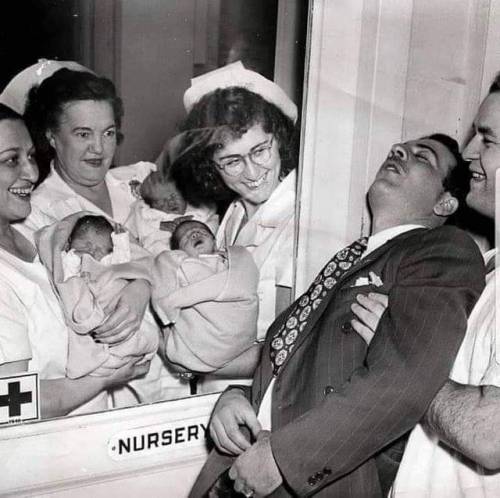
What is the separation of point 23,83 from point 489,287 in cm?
87

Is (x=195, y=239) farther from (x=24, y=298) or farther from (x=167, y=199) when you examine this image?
(x=24, y=298)

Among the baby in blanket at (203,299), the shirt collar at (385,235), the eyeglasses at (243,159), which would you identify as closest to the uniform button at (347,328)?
the shirt collar at (385,235)

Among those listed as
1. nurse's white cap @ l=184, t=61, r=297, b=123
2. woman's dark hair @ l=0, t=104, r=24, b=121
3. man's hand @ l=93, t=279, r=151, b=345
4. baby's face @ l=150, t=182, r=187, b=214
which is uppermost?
nurse's white cap @ l=184, t=61, r=297, b=123

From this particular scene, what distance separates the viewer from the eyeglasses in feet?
5.46

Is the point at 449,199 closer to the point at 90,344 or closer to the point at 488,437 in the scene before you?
the point at 488,437

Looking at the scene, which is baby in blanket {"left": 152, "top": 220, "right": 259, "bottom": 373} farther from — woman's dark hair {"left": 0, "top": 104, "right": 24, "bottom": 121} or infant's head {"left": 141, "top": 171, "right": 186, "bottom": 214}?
woman's dark hair {"left": 0, "top": 104, "right": 24, "bottom": 121}

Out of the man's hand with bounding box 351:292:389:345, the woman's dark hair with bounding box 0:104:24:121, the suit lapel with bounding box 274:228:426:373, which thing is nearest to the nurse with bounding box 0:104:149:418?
the woman's dark hair with bounding box 0:104:24:121

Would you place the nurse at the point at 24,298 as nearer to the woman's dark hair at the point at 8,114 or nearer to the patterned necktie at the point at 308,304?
the woman's dark hair at the point at 8,114

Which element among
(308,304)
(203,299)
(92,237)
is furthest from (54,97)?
(308,304)

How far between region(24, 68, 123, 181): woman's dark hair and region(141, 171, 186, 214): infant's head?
171 mm

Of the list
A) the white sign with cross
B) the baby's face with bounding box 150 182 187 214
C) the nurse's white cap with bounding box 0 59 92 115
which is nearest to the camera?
the nurse's white cap with bounding box 0 59 92 115

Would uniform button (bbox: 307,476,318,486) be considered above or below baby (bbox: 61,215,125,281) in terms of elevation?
below

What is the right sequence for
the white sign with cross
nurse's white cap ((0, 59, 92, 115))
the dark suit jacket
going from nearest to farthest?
the dark suit jacket
nurse's white cap ((0, 59, 92, 115))
the white sign with cross

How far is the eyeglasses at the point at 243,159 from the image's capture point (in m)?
1.66
